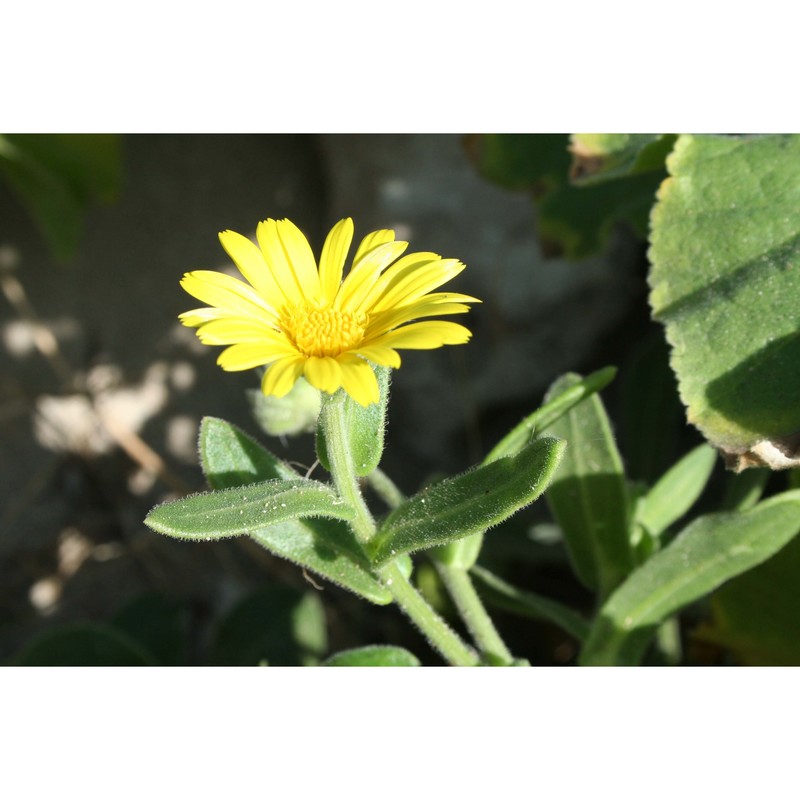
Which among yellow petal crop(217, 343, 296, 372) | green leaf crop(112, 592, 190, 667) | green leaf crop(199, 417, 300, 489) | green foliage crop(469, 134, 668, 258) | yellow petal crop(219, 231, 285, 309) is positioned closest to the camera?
yellow petal crop(217, 343, 296, 372)

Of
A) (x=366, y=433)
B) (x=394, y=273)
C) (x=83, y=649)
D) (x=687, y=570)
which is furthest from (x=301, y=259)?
(x=83, y=649)

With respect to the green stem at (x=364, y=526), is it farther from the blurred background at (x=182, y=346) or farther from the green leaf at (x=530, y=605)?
the blurred background at (x=182, y=346)

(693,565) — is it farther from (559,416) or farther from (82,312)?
(82,312)

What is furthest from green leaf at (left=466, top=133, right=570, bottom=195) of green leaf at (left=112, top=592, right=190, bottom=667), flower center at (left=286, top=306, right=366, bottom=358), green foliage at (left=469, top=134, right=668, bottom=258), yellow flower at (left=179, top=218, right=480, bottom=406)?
green leaf at (left=112, top=592, right=190, bottom=667)

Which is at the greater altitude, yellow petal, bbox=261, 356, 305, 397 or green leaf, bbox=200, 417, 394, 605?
yellow petal, bbox=261, 356, 305, 397

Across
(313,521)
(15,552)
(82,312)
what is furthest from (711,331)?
(15,552)

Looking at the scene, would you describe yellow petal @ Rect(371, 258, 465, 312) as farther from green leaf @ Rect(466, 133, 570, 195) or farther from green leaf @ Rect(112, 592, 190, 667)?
green leaf @ Rect(112, 592, 190, 667)
